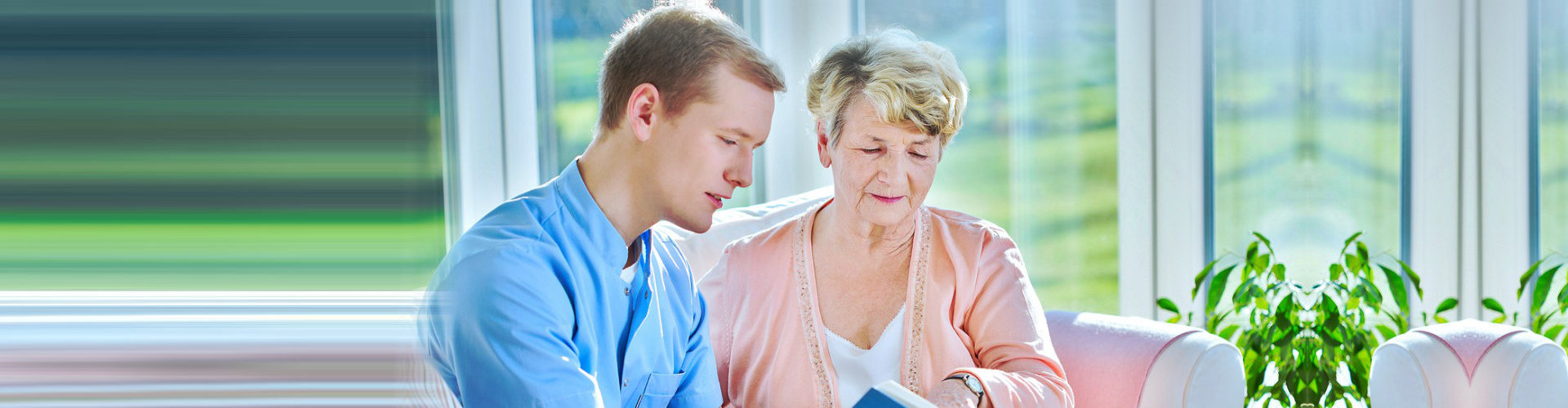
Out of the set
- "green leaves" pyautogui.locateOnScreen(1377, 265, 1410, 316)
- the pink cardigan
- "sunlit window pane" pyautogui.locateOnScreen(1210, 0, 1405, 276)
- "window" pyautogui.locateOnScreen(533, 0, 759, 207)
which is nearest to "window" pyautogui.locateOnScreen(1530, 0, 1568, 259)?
"sunlit window pane" pyautogui.locateOnScreen(1210, 0, 1405, 276)

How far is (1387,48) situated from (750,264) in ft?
6.75

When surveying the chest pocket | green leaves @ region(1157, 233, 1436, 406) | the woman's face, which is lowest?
green leaves @ region(1157, 233, 1436, 406)

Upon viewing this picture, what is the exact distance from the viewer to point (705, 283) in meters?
1.86

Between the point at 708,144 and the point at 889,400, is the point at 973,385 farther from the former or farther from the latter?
the point at 708,144

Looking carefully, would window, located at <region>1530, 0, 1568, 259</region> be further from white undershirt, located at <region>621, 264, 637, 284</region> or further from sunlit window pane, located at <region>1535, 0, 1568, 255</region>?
white undershirt, located at <region>621, 264, 637, 284</region>

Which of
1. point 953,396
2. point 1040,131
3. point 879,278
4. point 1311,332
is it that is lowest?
point 1311,332

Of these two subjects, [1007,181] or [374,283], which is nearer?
[374,283]

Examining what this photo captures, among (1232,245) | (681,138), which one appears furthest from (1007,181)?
(681,138)

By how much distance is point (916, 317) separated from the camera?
5.64ft

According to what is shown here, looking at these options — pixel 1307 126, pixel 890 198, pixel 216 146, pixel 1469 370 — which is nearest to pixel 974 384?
pixel 890 198

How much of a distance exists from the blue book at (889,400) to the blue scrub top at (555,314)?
28 cm

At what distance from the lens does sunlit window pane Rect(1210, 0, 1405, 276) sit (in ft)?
9.57

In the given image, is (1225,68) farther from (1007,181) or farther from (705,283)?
(705,283)

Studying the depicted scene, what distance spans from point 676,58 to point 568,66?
1.62 m
